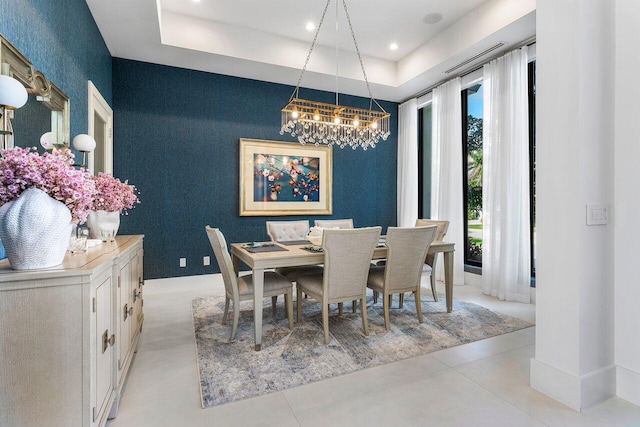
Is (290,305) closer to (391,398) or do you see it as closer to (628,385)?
(391,398)

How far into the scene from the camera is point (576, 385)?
5.86ft

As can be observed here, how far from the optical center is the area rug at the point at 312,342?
2123 millimetres

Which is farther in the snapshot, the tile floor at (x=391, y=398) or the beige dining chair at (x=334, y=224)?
the beige dining chair at (x=334, y=224)

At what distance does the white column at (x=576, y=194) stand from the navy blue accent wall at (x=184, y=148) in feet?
12.5

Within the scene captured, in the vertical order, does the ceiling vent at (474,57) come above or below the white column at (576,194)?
above

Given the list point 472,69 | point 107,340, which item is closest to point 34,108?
point 107,340

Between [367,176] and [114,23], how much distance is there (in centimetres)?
410

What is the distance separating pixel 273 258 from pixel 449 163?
335 centimetres

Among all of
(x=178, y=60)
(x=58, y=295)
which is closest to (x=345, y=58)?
(x=178, y=60)

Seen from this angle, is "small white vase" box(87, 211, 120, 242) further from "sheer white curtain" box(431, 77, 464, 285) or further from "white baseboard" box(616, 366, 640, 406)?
"sheer white curtain" box(431, 77, 464, 285)

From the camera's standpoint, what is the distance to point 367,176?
587cm

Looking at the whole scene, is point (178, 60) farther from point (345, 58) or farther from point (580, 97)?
point (580, 97)

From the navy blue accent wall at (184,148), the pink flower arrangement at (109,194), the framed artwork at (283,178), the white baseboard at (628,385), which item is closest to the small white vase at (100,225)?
the pink flower arrangement at (109,194)

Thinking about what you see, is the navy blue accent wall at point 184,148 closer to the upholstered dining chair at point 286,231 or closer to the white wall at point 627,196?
the upholstered dining chair at point 286,231
